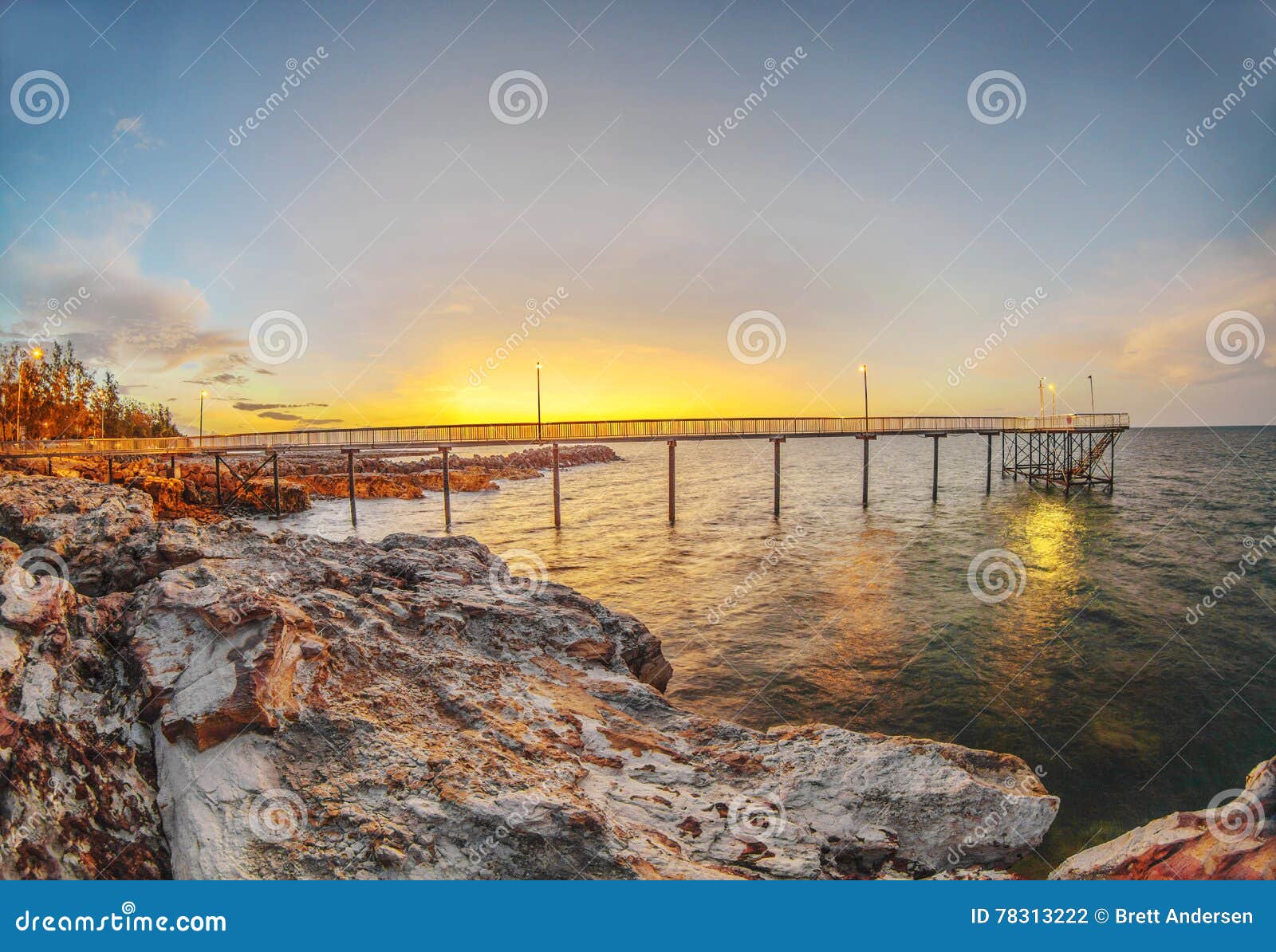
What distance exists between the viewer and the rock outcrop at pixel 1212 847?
383 cm

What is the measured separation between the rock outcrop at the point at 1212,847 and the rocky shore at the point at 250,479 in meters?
35.8

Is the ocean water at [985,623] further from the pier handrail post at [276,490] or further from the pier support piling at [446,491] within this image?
the pier handrail post at [276,490]

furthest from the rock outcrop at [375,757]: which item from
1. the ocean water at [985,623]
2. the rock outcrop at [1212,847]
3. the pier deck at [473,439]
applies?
the pier deck at [473,439]

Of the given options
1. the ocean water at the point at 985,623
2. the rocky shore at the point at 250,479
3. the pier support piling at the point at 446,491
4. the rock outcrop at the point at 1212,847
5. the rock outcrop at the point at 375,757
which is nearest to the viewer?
the rock outcrop at the point at 1212,847

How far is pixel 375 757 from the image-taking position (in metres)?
5.03

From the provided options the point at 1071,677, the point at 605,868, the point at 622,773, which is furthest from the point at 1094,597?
the point at 605,868

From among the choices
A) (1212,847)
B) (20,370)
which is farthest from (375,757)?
(20,370)

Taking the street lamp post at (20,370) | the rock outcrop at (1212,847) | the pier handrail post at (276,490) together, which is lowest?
the rock outcrop at (1212,847)

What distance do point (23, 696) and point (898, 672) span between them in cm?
1432

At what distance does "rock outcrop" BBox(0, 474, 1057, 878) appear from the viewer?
4.18 m

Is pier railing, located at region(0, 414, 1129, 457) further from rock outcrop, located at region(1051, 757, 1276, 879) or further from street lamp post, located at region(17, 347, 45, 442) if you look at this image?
rock outcrop, located at region(1051, 757, 1276, 879)

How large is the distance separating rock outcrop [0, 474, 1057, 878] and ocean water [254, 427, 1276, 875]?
7.69 feet

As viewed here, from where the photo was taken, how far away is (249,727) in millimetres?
4855

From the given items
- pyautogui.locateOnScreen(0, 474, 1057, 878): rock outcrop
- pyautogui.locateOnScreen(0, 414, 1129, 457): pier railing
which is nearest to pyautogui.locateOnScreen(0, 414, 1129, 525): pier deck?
pyautogui.locateOnScreen(0, 414, 1129, 457): pier railing
